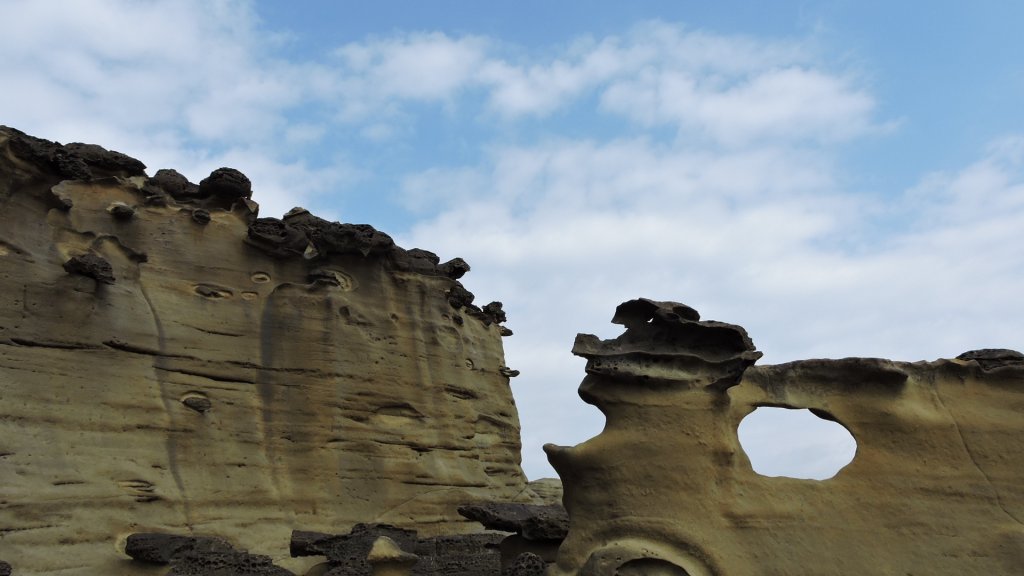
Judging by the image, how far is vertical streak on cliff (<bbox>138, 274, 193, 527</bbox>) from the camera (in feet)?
35.0

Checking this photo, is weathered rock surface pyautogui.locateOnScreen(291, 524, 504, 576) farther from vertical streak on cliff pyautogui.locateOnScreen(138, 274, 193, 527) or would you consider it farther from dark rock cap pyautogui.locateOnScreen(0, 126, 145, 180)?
dark rock cap pyautogui.locateOnScreen(0, 126, 145, 180)

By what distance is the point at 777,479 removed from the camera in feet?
22.7

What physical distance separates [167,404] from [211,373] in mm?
826

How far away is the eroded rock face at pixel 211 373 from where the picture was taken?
32.7 feet

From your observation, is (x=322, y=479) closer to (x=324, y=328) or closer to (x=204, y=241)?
(x=324, y=328)

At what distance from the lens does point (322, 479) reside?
12055 millimetres

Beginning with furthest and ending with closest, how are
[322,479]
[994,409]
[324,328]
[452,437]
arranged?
[452,437]
[324,328]
[322,479]
[994,409]

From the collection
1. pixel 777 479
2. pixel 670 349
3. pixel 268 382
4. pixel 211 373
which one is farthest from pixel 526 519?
pixel 211 373

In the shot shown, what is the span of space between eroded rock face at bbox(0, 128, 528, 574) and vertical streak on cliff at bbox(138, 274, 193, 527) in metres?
0.03

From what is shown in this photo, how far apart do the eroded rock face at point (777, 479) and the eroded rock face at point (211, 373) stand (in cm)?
534

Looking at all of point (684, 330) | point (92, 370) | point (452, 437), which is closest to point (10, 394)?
point (92, 370)

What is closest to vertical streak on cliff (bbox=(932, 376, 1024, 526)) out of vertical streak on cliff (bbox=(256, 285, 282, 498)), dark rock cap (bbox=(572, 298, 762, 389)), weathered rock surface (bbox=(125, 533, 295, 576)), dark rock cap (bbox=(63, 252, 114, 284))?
dark rock cap (bbox=(572, 298, 762, 389))

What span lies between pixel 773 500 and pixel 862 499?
656 millimetres

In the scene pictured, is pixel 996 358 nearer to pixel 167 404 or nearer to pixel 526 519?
pixel 526 519
